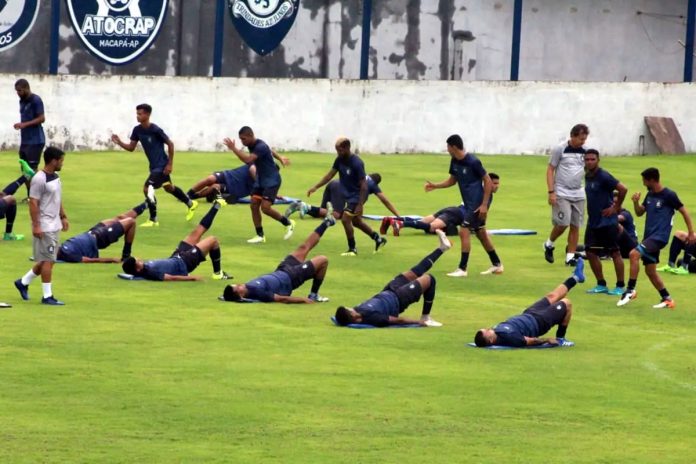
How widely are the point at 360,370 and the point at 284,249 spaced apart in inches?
404

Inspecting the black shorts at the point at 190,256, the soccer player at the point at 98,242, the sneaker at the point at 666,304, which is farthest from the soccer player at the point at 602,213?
the soccer player at the point at 98,242

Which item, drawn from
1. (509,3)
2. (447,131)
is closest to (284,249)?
(447,131)

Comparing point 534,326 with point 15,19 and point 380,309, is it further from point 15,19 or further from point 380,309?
point 15,19

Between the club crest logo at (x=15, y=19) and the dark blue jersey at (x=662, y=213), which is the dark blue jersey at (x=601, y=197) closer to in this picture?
the dark blue jersey at (x=662, y=213)

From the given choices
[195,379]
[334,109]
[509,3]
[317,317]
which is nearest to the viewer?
[195,379]

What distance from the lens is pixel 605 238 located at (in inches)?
948

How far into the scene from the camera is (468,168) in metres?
25.8

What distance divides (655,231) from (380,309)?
185 inches

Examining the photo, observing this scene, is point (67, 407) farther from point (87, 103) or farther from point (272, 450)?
point (87, 103)

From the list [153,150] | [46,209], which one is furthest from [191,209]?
[46,209]

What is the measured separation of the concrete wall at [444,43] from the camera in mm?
54344

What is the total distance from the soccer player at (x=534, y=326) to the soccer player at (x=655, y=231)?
3193 millimetres

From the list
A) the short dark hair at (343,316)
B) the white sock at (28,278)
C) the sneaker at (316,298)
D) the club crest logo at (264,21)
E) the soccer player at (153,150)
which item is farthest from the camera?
the club crest logo at (264,21)

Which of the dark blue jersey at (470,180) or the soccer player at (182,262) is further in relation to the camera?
the dark blue jersey at (470,180)
